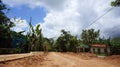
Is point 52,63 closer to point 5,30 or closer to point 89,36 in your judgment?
point 5,30

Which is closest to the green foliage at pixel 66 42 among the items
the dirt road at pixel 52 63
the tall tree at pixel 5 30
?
the tall tree at pixel 5 30

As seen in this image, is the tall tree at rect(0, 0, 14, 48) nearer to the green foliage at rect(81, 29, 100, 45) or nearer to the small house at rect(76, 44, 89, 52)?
the small house at rect(76, 44, 89, 52)

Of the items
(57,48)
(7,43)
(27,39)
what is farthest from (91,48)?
(7,43)

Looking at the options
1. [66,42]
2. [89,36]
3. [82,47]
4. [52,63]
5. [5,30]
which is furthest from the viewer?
[89,36]

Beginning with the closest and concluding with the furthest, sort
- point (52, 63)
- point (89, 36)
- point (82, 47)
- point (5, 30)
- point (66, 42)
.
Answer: point (52, 63)
point (5, 30)
point (66, 42)
point (82, 47)
point (89, 36)

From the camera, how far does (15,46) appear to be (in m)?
31.4

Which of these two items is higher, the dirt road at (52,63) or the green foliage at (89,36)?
the green foliage at (89,36)

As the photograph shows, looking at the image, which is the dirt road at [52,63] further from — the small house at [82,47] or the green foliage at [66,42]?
the small house at [82,47]

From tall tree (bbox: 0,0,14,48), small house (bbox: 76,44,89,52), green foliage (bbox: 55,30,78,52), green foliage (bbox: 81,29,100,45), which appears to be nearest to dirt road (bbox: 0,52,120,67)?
tall tree (bbox: 0,0,14,48)

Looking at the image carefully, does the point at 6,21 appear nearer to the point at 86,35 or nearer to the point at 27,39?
the point at 27,39

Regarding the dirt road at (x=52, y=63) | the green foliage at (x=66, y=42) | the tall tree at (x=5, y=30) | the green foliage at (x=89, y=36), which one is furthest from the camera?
the green foliage at (x=89, y=36)

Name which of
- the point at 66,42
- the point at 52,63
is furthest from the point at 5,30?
the point at 66,42

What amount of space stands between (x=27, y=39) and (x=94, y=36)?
2228 inches

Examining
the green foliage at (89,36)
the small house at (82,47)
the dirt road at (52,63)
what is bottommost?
the dirt road at (52,63)
